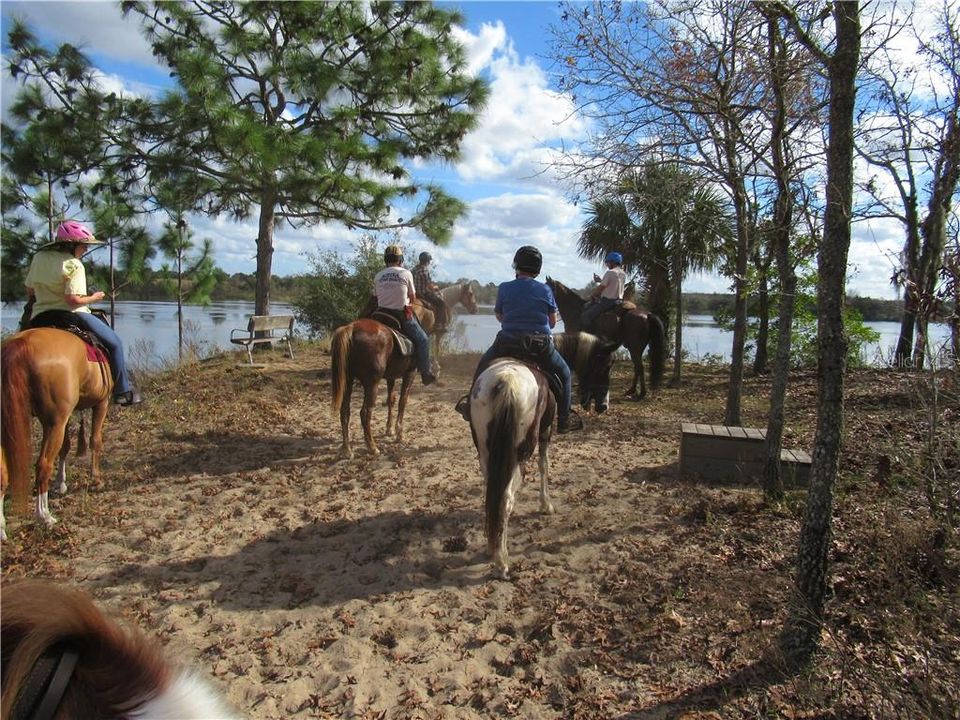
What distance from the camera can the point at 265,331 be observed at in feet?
44.3

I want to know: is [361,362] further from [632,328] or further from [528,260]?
[632,328]

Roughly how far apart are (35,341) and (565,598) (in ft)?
A: 15.8

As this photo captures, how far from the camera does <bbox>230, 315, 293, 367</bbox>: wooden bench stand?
498 inches

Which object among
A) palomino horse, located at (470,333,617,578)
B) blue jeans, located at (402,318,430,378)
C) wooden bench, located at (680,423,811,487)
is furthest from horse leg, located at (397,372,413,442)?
wooden bench, located at (680,423,811,487)

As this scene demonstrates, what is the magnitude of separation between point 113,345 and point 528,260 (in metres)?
4.32

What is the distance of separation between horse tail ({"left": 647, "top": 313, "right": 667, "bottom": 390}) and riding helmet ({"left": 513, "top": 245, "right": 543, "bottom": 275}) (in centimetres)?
652

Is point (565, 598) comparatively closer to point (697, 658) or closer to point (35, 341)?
point (697, 658)

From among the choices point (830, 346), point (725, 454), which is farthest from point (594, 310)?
point (830, 346)

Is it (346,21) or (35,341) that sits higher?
(346,21)

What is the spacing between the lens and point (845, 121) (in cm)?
286

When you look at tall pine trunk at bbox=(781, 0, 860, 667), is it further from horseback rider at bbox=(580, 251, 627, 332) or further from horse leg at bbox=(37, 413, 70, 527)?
horseback rider at bbox=(580, 251, 627, 332)

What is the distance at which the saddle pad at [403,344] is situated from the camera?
762 centimetres

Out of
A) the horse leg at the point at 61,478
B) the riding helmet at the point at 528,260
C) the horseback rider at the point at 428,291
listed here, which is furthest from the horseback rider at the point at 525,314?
the horseback rider at the point at 428,291

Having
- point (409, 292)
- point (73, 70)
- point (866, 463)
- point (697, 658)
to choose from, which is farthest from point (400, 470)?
point (73, 70)
